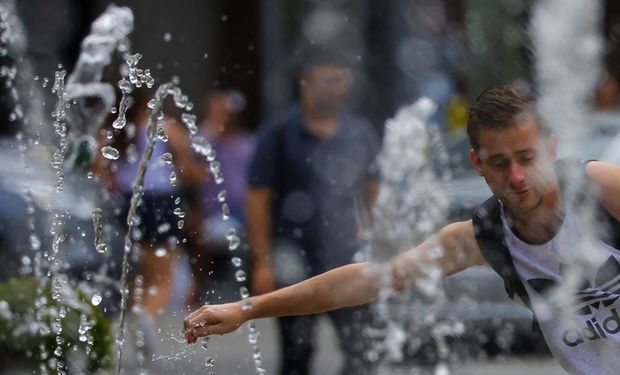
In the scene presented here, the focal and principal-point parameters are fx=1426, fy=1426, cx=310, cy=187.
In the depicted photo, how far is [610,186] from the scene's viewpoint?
318 centimetres

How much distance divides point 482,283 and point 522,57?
3.61 meters

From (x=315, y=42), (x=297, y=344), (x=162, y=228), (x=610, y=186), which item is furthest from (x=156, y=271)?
(x=315, y=42)

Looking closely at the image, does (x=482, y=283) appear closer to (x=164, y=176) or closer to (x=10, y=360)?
(x=164, y=176)

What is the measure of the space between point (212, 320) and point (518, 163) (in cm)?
81

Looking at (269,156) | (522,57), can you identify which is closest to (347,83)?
(269,156)

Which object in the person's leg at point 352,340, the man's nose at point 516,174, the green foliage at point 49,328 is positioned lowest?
the man's nose at point 516,174

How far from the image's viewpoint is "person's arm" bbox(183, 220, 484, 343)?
3.39 m

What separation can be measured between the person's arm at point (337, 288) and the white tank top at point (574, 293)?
135 millimetres

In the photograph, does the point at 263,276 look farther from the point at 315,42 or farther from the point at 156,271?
the point at 315,42

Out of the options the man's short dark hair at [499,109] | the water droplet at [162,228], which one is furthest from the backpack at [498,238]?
the water droplet at [162,228]

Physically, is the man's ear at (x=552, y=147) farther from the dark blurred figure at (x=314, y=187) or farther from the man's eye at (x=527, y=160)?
the dark blurred figure at (x=314, y=187)

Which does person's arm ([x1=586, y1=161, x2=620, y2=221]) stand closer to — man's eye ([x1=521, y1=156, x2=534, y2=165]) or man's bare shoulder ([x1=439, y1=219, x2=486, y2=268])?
man's eye ([x1=521, y1=156, x2=534, y2=165])

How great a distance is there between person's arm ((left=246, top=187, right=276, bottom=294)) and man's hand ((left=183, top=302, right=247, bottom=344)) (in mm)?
2531

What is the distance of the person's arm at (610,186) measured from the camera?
3166 mm
